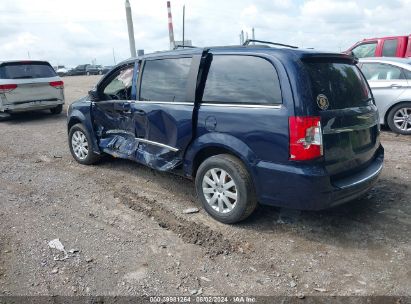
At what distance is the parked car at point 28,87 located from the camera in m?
10.2

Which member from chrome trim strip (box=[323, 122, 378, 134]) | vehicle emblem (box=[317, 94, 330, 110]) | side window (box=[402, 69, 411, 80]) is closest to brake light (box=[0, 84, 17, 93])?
vehicle emblem (box=[317, 94, 330, 110])

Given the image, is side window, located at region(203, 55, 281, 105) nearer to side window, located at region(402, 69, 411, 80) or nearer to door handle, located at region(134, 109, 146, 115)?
door handle, located at region(134, 109, 146, 115)

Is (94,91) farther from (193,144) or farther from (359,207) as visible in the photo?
(359,207)

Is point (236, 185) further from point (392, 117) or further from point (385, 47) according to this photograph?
point (385, 47)

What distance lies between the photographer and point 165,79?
4.55 m

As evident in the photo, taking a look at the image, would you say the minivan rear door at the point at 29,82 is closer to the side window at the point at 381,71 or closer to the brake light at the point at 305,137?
the side window at the point at 381,71

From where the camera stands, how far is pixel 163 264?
334 centimetres

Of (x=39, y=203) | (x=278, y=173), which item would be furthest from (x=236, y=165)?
(x=39, y=203)

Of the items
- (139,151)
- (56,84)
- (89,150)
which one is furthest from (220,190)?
(56,84)

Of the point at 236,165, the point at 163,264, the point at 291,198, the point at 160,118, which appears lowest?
the point at 163,264

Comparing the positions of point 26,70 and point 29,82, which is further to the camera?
point 26,70

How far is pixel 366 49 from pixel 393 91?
14.6 ft

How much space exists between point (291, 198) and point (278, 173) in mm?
259

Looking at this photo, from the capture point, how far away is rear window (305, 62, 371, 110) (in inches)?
137
